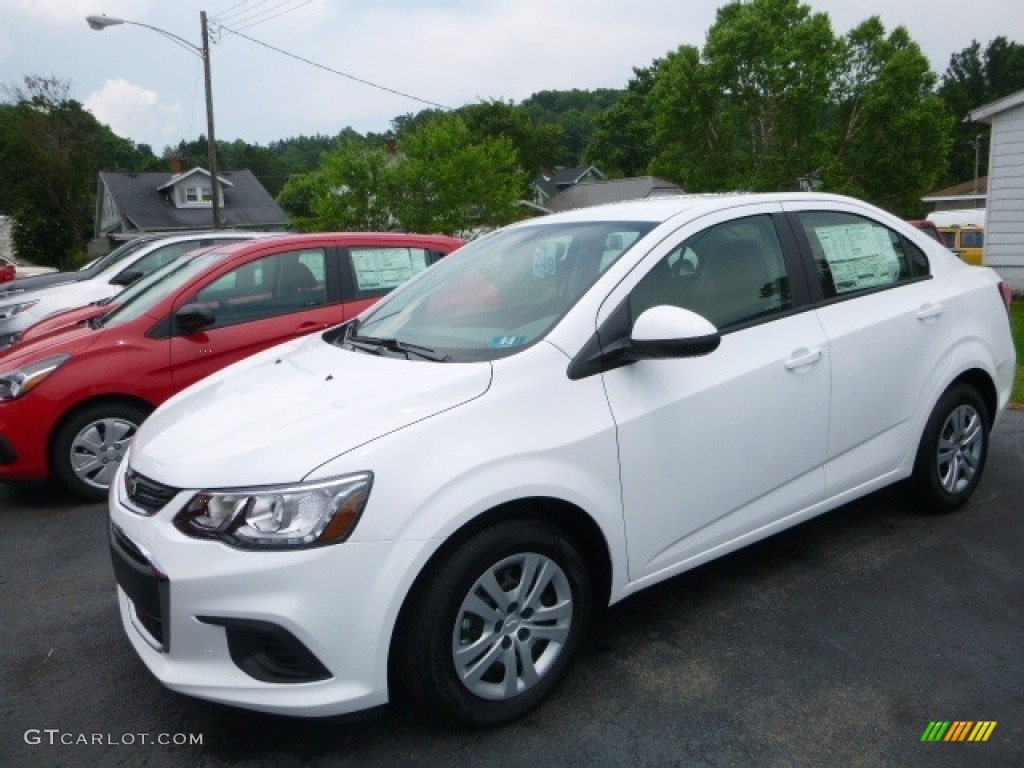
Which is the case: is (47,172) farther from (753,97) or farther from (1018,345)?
(1018,345)

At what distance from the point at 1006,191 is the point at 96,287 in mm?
14690

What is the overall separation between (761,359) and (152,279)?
4.73m

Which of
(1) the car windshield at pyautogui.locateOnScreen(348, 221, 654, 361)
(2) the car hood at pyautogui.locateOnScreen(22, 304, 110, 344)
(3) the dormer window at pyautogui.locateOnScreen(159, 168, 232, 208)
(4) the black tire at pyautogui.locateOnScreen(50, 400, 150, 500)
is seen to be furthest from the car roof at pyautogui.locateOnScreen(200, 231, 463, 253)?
(3) the dormer window at pyautogui.locateOnScreen(159, 168, 232, 208)

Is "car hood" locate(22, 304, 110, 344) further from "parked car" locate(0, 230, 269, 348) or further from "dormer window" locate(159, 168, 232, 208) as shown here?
"dormer window" locate(159, 168, 232, 208)

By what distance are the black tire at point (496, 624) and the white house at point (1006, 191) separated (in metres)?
15.1

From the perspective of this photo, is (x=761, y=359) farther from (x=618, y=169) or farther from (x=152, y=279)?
(x=618, y=169)

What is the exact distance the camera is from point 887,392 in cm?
385

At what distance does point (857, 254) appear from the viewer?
3953mm

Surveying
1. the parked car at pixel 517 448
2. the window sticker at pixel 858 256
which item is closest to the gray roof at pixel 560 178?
the window sticker at pixel 858 256

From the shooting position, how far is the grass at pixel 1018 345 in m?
6.73

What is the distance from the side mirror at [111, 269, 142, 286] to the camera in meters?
10.3

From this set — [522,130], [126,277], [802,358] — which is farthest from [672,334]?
[522,130]

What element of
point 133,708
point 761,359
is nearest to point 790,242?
point 761,359

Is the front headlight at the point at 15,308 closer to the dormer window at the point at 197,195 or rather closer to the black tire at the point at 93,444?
the black tire at the point at 93,444
